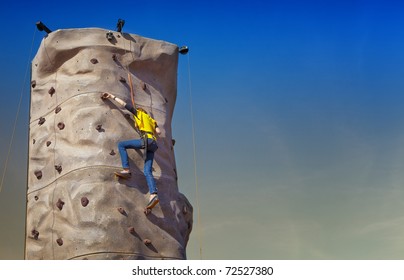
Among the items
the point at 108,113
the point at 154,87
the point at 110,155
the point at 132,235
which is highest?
the point at 154,87

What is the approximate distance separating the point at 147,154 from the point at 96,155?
2.22ft

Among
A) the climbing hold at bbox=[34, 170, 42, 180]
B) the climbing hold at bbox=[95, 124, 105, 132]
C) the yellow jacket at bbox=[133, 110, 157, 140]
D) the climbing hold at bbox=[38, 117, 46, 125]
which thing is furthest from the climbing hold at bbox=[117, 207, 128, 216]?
the climbing hold at bbox=[38, 117, 46, 125]

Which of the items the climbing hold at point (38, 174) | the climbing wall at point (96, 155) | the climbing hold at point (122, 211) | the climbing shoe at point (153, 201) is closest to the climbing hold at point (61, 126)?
the climbing wall at point (96, 155)

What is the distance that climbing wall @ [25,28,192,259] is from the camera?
7.60m

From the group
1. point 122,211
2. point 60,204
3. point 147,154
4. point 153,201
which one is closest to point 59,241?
point 60,204

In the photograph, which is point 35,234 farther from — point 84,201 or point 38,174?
point 84,201

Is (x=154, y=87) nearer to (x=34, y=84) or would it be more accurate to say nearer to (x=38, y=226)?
(x=34, y=84)

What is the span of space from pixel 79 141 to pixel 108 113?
0.56m

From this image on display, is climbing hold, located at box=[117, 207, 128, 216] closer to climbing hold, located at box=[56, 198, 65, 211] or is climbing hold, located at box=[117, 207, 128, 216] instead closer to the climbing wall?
the climbing wall

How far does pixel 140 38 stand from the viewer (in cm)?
914

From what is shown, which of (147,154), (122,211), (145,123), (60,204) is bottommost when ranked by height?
(122,211)

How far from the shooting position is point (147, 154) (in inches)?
312

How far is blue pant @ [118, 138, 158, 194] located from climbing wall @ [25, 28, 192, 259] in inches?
6.1
